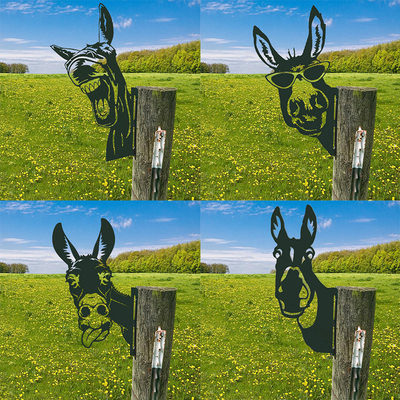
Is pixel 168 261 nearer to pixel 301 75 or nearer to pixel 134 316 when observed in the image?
pixel 134 316

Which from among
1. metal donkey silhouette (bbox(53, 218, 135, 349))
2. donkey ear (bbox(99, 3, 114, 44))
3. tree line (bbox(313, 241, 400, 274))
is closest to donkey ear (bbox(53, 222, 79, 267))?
metal donkey silhouette (bbox(53, 218, 135, 349))

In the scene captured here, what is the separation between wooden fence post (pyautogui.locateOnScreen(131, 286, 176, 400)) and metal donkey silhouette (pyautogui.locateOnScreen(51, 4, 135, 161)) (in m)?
1.68

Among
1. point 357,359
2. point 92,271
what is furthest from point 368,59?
point 92,271

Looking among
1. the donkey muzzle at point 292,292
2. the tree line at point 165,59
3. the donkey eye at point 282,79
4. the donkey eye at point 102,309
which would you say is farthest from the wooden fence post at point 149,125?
the tree line at point 165,59

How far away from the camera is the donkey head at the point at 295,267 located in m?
6.37

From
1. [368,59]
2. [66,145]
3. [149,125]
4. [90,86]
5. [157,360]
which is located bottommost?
[157,360]

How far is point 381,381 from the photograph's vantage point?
25.9 ft

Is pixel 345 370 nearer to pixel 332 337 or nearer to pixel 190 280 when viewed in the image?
pixel 332 337

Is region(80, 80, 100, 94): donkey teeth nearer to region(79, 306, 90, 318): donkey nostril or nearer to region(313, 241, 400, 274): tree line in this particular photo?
region(79, 306, 90, 318): donkey nostril

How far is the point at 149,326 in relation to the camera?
6094mm

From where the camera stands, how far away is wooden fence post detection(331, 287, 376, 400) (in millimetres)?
6020

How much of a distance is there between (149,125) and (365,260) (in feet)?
20.3

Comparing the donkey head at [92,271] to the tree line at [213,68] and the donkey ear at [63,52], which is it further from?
the tree line at [213,68]

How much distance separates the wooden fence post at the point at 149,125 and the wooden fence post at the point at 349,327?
8.18ft
